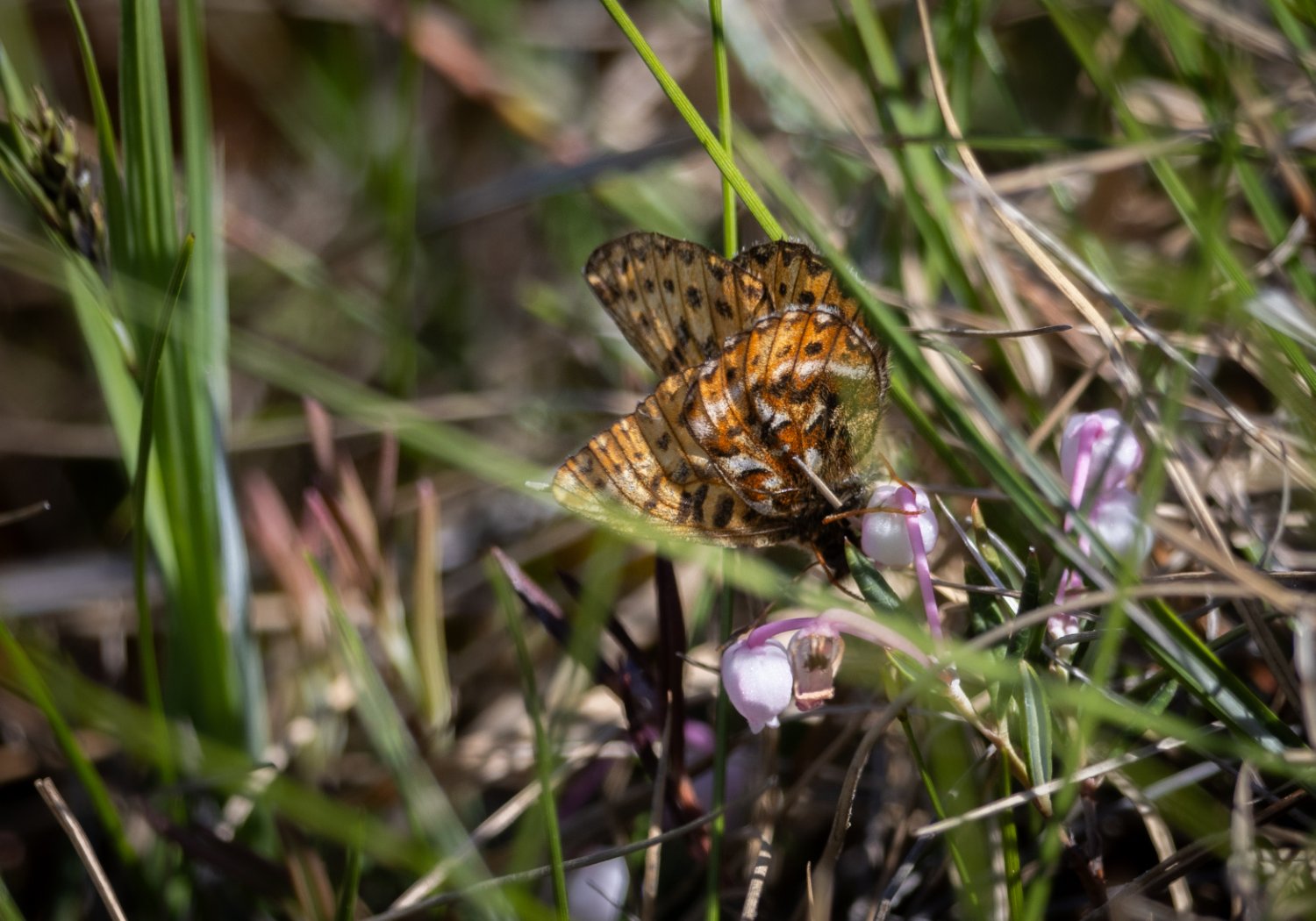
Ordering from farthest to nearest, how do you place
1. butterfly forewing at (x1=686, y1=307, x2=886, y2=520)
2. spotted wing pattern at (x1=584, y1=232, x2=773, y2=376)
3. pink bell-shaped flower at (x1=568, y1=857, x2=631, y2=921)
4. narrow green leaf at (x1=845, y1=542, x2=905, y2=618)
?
pink bell-shaped flower at (x1=568, y1=857, x2=631, y2=921)
spotted wing pattern at (x1=584, y1=232, x2=773, y2=376)
butterfly forewing at (x1=686, y1=307, x2=886, y2=520)
narrow green leaf at (x1=845, y1=542, x2=905, y2=618)

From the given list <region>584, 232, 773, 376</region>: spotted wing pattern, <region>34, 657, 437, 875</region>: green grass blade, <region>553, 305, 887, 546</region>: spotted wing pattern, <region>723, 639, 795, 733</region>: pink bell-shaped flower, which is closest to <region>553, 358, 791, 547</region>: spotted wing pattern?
<region>553, 305, 887, 546</region>: spotted wing pattern

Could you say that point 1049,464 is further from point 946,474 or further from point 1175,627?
point 1175,627

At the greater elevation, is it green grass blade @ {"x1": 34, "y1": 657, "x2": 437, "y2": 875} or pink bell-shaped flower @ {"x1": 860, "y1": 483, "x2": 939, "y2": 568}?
pink bell-shaped flower @ {"x1": 860, "y1": 483, "x2": 939, "y2": 568}

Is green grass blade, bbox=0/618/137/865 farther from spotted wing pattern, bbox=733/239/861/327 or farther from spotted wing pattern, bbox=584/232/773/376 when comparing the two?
spotted wing pattern, bbox=733/239/861/327

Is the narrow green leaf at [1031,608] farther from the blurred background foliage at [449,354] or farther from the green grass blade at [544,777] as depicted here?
the green grass blade at [544,777]

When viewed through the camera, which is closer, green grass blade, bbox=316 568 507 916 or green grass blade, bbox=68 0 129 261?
green grass blade, bbox=68 0 129 261

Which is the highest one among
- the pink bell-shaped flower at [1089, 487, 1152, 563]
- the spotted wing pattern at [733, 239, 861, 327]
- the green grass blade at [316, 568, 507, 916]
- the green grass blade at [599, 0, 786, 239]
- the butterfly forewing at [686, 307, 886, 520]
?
the green grass blade at [599, 0, 786, 239]

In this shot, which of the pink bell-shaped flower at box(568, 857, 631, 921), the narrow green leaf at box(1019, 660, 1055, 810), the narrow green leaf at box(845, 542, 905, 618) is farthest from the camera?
the pink bell-shaped flower at box(568, 857, 631, 921)

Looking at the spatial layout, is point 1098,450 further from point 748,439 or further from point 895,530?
point 748,439
